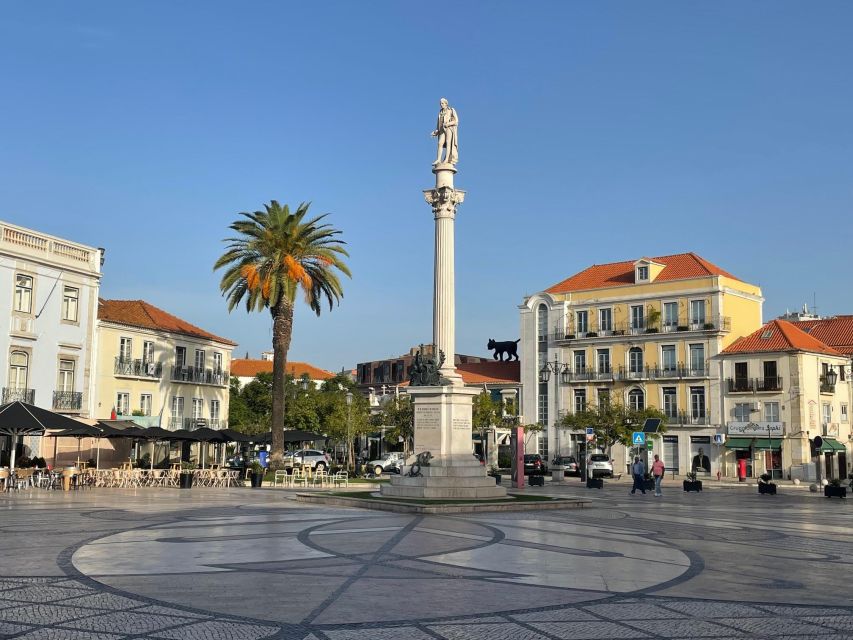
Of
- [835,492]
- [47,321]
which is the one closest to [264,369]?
[47,321]

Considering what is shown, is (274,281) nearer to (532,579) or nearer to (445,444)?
(445,444)

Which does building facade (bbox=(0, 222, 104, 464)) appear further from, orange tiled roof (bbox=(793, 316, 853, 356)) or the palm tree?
orange tiled roof (bbox=(793, 316, 853, 356))

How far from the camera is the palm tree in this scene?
42781 mm

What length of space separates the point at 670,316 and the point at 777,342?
7.88 metres

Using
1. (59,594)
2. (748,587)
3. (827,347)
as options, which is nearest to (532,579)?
(748,587)

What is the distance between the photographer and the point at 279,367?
42.6 m

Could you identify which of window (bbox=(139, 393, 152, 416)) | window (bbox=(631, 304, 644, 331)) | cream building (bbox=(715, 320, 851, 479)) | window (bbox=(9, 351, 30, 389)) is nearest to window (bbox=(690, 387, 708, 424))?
cream building (bbox=(715, 320, 851, 479))

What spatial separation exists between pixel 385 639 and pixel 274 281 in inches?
1382

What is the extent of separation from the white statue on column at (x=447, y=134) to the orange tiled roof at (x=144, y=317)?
2647cm

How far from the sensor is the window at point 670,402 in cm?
6419

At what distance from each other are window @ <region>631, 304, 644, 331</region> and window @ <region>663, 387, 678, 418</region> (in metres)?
5.09

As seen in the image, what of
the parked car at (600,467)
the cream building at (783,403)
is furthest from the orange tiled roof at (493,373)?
the cream building at (783,403)

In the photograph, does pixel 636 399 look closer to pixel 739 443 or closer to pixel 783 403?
pixel 739 443

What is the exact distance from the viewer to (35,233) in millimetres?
42125
